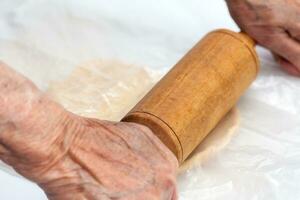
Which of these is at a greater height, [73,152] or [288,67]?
[73,152]

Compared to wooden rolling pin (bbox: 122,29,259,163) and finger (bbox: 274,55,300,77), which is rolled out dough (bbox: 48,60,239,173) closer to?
→ wooden rolling pin (bbox: 122,29,259,163)

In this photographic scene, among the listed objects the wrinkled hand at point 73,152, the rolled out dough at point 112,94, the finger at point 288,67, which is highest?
the wrinkled hand at point 73,152

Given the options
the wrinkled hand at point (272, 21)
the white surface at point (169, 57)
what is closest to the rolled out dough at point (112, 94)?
the white surface at point (169, 57)

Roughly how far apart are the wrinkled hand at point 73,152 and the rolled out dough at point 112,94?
22 cm

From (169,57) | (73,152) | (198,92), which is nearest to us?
(73,152)

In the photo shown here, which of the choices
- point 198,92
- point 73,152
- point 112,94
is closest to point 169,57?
point 112,94

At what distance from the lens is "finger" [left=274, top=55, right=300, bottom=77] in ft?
3.86

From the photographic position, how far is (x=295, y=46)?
45.1 inches

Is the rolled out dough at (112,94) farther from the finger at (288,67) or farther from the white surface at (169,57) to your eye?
the finger at (288,67)

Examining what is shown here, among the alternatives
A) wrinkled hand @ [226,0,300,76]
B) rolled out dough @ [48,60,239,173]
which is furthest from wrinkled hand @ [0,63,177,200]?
wrinkled hand @ [226,0,300,76]

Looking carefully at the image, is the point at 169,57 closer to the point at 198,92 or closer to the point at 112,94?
the point at 112,94

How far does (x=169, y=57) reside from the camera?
1.27 meters

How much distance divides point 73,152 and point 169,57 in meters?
0.59

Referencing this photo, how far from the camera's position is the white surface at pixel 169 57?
940 millimetres
